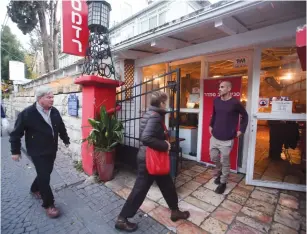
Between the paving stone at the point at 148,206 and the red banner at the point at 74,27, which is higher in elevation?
the red banner at the point at 74,27

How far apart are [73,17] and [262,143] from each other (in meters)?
6.83

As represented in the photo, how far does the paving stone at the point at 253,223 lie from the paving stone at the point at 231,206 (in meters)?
0.14

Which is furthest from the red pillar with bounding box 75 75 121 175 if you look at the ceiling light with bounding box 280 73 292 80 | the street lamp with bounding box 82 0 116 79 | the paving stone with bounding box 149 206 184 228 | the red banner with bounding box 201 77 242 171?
the ceiling light with bounding box 280 73 292 80

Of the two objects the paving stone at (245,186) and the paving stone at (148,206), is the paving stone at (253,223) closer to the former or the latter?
the paving stone at (245,186)

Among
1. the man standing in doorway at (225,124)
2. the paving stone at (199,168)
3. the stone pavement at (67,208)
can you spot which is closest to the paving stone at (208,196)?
the man standing in doorway at (225,124)

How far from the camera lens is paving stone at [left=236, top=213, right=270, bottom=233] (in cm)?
224

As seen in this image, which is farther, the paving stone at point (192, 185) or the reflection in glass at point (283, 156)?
the reflection in glass at point (283, 156)

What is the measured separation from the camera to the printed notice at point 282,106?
9.89 ft

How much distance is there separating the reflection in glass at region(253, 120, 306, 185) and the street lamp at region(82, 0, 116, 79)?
3.60m

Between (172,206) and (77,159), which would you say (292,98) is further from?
(77,159)

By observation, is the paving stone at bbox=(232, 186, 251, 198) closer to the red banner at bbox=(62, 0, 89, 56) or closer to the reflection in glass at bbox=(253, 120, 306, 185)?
the reflection in glass at bbox=(253, 120, 306, 185)

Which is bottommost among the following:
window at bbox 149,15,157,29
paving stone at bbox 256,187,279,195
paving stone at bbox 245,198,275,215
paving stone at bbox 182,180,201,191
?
→ paving stone at bbox 245,198,275,215

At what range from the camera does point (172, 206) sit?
91.7 inches

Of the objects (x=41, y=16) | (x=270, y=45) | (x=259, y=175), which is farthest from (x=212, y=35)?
(x=41, y=16)
